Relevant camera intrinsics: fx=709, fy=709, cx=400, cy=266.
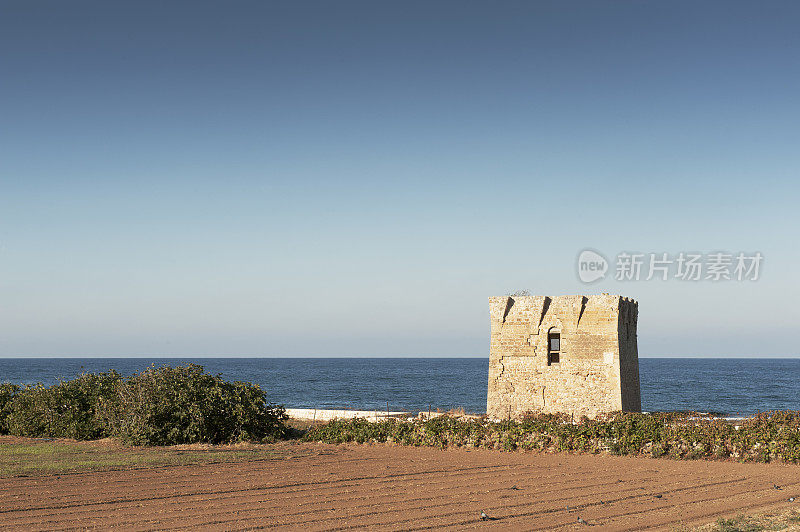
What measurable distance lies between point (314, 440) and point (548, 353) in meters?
8.03

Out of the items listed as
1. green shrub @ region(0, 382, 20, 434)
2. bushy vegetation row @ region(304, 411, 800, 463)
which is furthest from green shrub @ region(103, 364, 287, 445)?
green shrub @ region(0, 382, 20, 434)

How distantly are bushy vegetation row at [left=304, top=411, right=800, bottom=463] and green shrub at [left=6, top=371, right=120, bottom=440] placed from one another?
6.82 metres

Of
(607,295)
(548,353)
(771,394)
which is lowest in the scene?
(771,394)

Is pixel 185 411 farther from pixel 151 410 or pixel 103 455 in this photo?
pixel 103 455

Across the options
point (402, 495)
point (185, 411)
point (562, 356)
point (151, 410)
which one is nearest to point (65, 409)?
point (151, 410)

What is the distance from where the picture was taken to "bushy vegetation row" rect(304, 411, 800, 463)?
1700cm

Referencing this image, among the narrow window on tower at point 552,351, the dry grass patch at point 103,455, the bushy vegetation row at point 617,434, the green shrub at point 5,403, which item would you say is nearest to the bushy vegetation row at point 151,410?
the green shrub at point 5,403

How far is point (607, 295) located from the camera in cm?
2258

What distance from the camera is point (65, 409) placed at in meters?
22.4

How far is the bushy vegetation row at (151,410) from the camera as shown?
20469 millimetres

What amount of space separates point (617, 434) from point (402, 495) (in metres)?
8.22

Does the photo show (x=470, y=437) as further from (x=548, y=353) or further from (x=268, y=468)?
(x=268, y=468)

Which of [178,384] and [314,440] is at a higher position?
[178,384]

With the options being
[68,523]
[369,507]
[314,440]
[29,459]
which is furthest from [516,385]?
[68,523]
